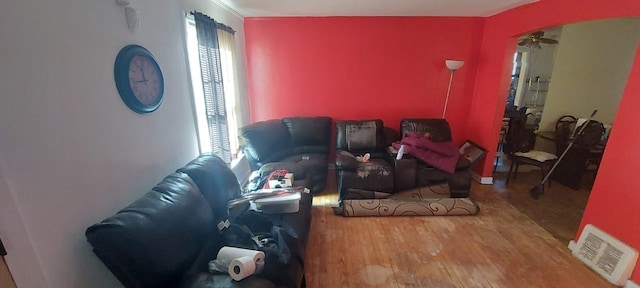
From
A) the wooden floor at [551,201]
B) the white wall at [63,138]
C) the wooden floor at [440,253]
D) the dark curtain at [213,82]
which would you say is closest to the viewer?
the white wall at [63,138]

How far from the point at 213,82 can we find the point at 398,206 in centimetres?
234

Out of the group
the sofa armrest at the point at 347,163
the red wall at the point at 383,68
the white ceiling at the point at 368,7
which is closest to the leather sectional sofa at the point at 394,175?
the sofa armrest at the point at 347,163

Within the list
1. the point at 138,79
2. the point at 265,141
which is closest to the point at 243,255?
the point at 138,79

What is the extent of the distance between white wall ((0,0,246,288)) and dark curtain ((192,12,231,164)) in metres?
0.65

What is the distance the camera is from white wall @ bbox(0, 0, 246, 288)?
0.95 metres

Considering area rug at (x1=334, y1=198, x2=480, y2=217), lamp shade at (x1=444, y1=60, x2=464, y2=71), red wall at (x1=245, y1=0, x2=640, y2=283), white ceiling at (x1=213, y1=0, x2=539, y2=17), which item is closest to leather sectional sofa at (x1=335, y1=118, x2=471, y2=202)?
area rug at (x1=334, y1=198, x2=480, y2=217)

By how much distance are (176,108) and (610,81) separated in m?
5.66

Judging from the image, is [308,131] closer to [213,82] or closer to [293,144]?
[293,144]

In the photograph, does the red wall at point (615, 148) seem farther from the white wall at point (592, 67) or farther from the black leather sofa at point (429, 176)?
the white wall at point (592, 67)

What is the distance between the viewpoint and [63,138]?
1.13 metres

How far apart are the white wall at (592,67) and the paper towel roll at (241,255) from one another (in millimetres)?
4716

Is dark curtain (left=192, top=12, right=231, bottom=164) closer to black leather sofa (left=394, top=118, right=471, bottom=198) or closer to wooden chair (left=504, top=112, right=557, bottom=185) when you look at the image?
black leather sofa (left=394, top=118, right=471, bottom=198)

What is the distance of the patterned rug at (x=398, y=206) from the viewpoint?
288 cm

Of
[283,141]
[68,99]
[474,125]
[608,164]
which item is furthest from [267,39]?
[608,164]
